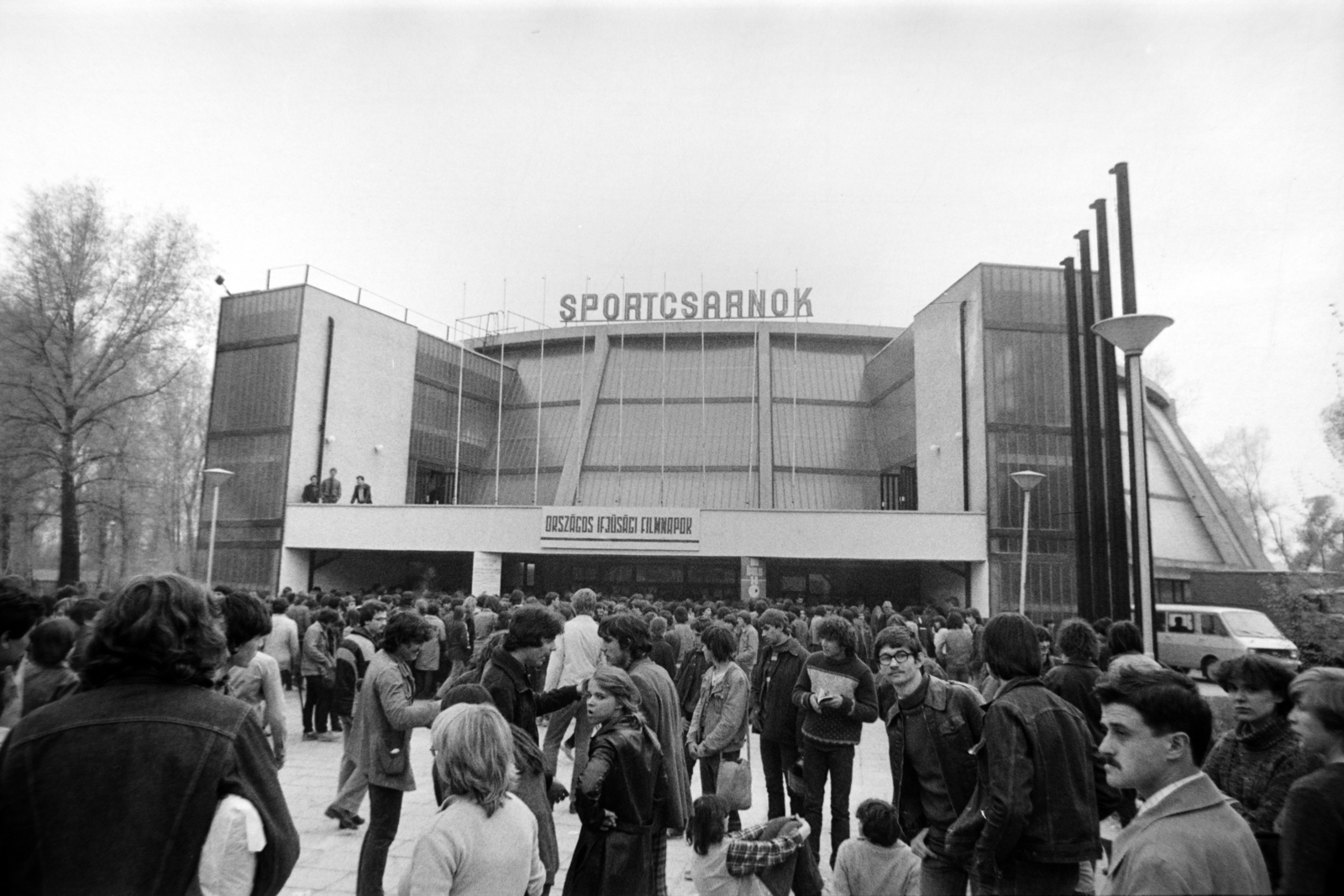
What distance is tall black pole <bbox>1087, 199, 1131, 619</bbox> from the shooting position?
55.0ft

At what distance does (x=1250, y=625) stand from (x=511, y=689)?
21111 millimetres

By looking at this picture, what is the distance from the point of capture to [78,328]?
28.0m

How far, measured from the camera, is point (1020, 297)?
82.0ft

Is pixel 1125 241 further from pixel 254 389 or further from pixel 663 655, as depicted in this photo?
pixel 254 389

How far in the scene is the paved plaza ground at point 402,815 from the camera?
20.0 feet

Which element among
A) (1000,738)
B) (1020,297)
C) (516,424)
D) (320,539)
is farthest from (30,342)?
(1000,738)

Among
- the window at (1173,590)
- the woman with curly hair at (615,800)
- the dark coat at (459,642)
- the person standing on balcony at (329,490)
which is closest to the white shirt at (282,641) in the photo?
the dark coat at (459,642)

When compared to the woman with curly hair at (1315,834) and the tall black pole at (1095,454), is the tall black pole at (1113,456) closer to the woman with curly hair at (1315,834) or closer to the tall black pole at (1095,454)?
the tall black pole at (1095,454)

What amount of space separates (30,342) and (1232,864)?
33480mm

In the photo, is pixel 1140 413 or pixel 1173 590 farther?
pixel 1173 590

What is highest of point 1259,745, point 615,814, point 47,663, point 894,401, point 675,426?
point 894,401

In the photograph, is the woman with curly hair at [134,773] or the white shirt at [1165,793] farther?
the white shirt at [1165,793]

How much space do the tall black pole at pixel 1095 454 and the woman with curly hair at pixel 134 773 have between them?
750 inches

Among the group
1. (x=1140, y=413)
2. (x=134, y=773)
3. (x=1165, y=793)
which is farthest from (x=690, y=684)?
(x=134, y=773)
